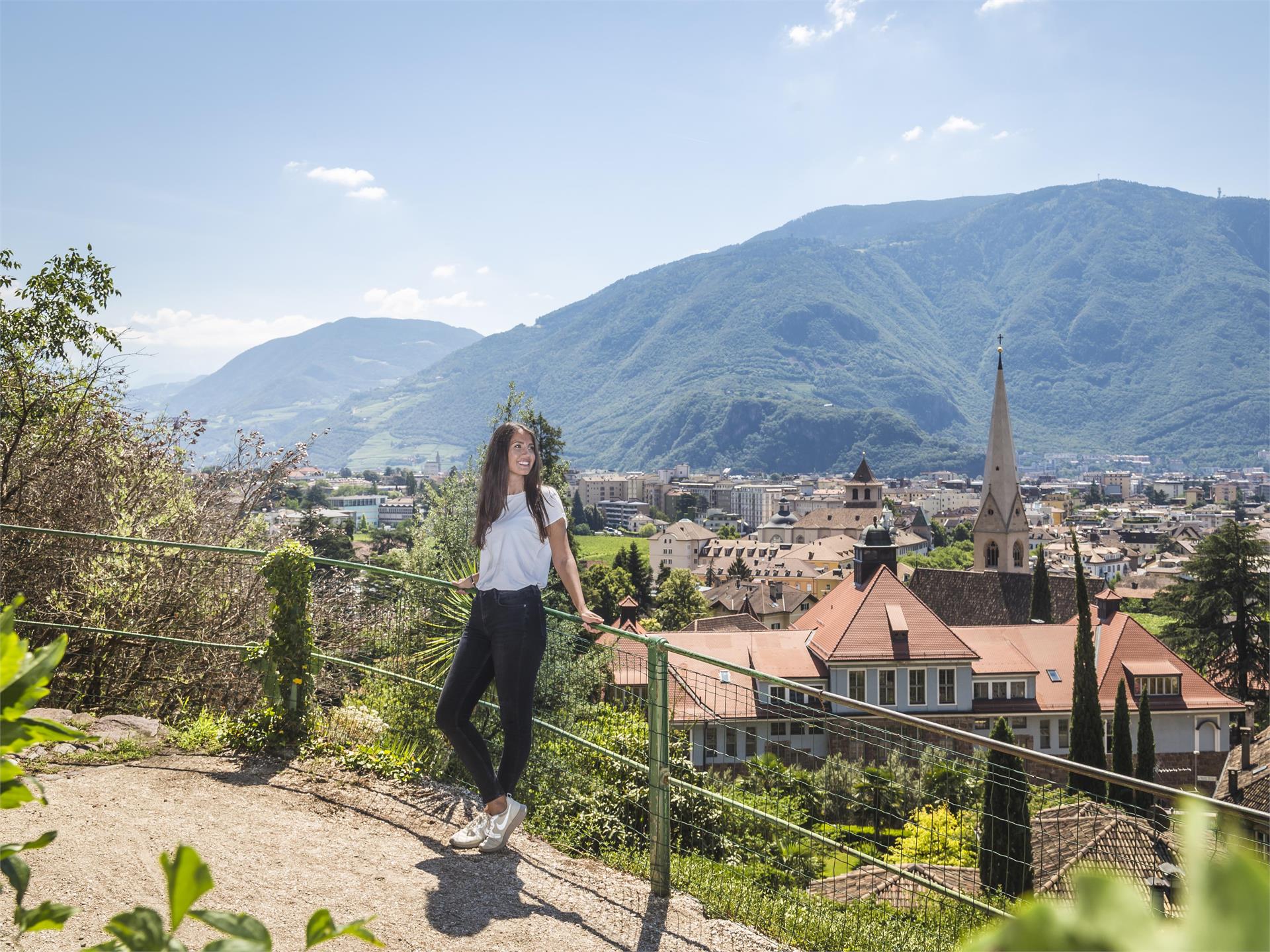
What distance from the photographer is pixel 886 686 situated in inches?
1209

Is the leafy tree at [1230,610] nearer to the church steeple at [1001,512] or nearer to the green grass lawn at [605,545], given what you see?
the church steeple at [1001,512]

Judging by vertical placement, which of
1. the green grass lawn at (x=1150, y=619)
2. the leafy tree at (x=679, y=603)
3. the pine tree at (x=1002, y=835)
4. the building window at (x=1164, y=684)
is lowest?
the green grass lawn at (x=1150, y=619)

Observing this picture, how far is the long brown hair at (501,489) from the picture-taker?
4133 millimetres

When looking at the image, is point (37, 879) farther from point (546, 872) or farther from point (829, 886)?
point (829, 886)

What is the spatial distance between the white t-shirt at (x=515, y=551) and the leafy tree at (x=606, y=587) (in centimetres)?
4427

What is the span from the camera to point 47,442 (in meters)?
7.96

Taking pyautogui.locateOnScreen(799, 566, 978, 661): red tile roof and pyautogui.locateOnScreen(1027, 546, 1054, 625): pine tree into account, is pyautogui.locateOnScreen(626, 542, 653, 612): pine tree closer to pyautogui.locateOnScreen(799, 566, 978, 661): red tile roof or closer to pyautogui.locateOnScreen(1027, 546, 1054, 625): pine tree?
pyautogui.locateOnScreen(1027, 546, 1054, 625): pine tree

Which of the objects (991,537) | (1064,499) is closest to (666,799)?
(991,537)

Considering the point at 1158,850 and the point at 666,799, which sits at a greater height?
the point at 666,799

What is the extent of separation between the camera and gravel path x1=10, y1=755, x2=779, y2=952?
353 cm

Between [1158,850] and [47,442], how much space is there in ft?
33.6

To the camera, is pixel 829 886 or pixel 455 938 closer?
pixel 455 938

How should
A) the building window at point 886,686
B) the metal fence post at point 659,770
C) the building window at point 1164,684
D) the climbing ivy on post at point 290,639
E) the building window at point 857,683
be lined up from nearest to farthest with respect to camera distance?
the metal fence post at point 659,770 < the climbing ivy on post at point 290,639 < the building window at point 857,683 < the building window at point 886,686 < the building window at point 1164,684

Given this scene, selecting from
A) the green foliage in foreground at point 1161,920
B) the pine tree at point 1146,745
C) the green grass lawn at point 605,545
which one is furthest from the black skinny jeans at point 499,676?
the green grass lawn at point 605,545
